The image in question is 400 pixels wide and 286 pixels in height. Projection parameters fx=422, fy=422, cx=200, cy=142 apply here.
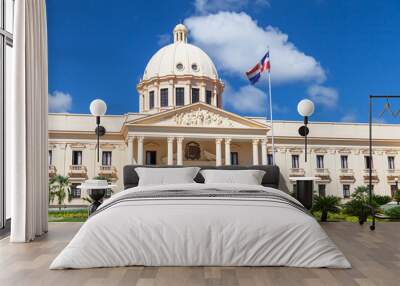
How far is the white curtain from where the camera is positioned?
142 inches

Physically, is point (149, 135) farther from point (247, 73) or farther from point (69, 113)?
point (247, 73)

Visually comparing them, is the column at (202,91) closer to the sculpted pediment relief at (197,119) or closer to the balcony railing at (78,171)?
the sculpted pediment relief at (197,119)

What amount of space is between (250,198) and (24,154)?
2.00 meters

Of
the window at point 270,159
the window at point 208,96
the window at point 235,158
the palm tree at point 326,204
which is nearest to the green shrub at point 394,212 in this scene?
the palm tree at point 326,204

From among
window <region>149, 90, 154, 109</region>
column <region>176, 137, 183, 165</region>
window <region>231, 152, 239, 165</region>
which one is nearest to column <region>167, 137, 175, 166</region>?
column <region>176, 137, 183, 165</region>

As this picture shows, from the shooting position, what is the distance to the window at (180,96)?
46.8ft

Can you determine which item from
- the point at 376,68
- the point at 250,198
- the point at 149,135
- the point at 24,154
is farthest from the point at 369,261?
the point at 149,135

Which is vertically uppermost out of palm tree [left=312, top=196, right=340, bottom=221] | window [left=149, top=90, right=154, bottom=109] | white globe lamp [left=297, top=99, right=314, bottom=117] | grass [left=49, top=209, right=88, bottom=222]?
window [left=149, top=90, right=154, bottom=109]

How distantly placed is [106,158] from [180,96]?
14.3 feet

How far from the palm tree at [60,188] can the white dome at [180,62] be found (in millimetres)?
4638

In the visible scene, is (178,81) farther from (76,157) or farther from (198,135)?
(76,157)

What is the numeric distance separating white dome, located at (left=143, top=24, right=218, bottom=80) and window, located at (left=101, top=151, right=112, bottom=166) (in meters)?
3.19

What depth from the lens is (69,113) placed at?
1136cm

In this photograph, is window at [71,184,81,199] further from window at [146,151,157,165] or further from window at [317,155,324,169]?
window at [317,155,324,169]
